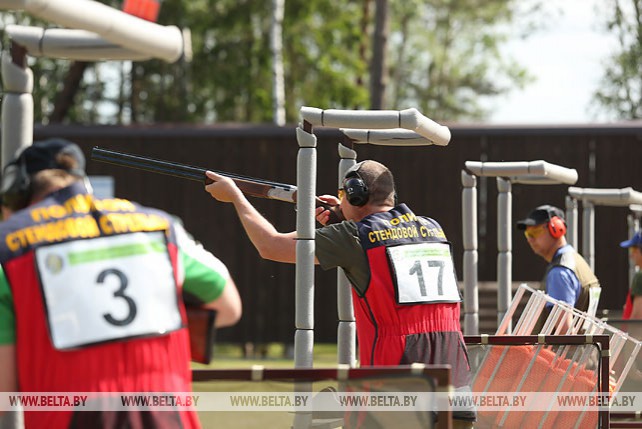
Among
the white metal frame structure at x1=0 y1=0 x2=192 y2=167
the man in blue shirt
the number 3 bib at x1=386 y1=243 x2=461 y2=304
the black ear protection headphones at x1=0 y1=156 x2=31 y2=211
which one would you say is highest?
the white metal frame structure at x1=0 y1=0 x2=192 y2=167

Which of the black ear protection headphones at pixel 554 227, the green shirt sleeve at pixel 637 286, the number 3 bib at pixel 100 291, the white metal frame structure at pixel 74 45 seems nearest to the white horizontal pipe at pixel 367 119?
the white metal frame structure at pixel 74 45

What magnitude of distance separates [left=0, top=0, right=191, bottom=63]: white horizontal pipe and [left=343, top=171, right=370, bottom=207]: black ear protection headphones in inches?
64.4

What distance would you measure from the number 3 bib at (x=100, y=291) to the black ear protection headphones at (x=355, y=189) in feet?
6.73

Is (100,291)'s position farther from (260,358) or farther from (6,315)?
(260,358)

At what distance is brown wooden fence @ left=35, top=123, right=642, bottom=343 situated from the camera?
1941 cm

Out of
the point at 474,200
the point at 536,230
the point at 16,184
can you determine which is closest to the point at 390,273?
the point at 16,184

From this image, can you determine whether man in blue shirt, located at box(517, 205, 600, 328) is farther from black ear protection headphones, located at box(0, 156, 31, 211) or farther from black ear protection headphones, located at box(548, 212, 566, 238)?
black ear protection headphones, located at box(0, 156, 31, 211)

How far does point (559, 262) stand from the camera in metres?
8.96

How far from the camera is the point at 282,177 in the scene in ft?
65.1

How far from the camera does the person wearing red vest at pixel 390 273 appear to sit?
570 centimetres

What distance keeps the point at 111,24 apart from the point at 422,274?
218 cm

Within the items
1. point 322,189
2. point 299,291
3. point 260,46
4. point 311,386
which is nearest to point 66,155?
point 311,386

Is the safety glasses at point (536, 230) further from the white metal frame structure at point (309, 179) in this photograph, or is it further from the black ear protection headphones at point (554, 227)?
the white metal frame structure at point (309, 179)

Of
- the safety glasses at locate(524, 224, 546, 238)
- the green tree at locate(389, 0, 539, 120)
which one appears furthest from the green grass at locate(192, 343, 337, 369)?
the green tree at locate(389, 0, 539, 120)
